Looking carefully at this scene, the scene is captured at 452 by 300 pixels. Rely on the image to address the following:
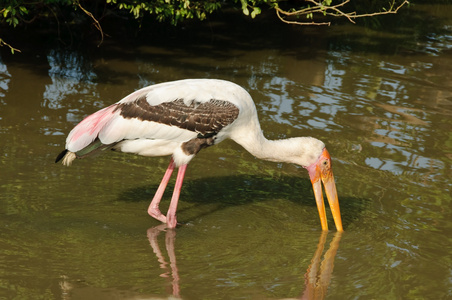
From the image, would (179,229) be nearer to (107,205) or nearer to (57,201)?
(107,205)

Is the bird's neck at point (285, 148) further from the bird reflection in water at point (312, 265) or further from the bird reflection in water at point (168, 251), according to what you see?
the bird reflection in water at point (168, 251)

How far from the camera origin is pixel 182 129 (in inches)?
241

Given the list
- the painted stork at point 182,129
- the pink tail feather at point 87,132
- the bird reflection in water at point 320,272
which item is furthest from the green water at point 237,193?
the pink tail feather at point 87,132

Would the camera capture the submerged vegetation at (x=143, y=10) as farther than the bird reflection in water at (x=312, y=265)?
Yes

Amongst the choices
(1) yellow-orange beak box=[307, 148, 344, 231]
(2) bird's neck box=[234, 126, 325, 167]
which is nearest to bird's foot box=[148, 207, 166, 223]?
(2) bird's neck box=[234, 126, 325, 167]

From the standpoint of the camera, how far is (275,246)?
5938 millimetres

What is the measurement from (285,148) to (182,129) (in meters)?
0.90

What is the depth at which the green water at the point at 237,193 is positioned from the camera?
537cm

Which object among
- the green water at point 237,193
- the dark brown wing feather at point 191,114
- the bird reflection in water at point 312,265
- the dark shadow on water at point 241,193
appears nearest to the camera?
the bird reflection in water at point 312,265

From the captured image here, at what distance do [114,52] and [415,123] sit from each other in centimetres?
493

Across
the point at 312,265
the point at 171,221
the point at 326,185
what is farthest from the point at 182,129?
the point at 312,265

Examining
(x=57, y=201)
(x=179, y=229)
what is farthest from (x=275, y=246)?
(x=57, y=201)

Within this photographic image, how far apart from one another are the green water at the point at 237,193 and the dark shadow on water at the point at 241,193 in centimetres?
2

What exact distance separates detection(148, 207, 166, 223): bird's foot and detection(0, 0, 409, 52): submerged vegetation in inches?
131
